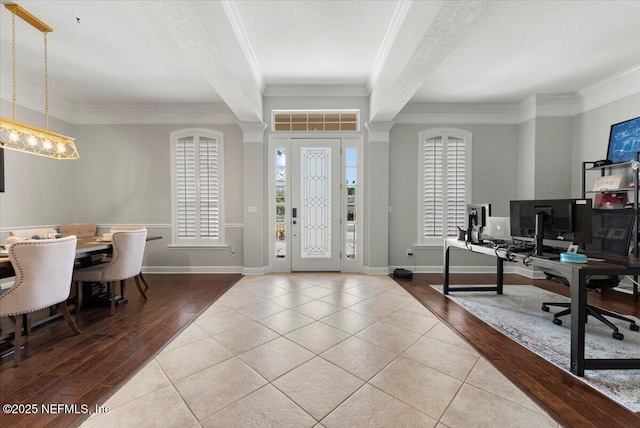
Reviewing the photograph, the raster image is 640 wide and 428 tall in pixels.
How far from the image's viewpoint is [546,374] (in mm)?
1876

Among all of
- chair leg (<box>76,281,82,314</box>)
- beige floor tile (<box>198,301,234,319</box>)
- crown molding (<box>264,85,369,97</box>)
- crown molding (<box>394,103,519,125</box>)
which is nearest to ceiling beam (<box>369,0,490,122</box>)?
crown molding (<box>264,85,369,97</box>)

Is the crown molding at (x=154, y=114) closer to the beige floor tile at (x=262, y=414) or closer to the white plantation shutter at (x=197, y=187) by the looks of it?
the white plantation shutter at (x=197, y=187)

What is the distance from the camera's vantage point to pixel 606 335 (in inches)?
94.6

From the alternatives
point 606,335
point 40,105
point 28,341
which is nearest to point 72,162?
point 40,105

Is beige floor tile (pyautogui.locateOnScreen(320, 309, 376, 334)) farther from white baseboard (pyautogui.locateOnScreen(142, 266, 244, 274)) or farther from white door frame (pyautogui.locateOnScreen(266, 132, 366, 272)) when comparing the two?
white baseboard (pyautogui.locateOnScreen(142, 266, 244, 274))

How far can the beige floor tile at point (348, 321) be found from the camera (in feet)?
8.49

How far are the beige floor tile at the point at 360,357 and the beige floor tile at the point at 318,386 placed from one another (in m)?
0.07

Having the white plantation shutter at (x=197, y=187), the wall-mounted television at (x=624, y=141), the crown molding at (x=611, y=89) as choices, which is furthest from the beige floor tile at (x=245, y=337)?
the crown molding at (x=611, y=89)

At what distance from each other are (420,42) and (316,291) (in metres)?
3.16

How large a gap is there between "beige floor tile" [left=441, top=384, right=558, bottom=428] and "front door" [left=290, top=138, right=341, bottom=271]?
319 cm

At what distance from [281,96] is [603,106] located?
5140mm

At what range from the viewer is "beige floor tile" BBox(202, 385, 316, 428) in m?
1.44

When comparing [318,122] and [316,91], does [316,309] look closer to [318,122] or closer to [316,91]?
[318,122]

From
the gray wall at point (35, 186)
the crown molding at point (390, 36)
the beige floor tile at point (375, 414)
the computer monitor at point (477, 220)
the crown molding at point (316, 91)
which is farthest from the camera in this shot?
the crown molding at point (316, 91)
